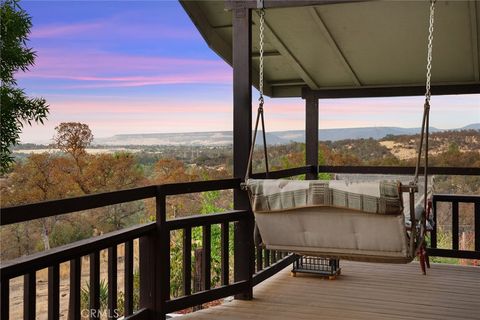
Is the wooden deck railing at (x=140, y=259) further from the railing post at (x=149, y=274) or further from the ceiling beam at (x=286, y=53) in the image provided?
the ceiling beam at (x=286, y=53)

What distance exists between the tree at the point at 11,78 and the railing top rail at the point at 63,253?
8051 mm

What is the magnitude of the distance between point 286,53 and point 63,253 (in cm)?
344

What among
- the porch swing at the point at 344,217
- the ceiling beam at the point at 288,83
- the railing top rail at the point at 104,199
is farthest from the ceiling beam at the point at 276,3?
the ceiling beam at the point at 288,83

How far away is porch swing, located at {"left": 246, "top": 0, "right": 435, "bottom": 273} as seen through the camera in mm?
2932

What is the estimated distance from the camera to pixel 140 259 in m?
3.36

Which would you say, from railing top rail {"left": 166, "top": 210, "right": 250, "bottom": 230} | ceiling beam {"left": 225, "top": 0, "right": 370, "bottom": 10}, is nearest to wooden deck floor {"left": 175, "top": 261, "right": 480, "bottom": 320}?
railing top rail {"left": 166, "top": 210, "right": 250, "bottom": 230}

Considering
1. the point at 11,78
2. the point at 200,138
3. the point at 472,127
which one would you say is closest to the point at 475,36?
the point at 472,127

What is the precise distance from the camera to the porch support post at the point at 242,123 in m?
3.95

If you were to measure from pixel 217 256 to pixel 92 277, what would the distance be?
7.74 m

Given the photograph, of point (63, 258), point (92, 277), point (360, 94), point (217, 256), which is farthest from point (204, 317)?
point (217, 256)

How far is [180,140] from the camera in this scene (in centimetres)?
1714

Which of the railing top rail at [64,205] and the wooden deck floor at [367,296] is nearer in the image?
the railing top rail at [64,205]

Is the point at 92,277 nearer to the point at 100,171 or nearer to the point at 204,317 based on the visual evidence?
the point at 204,317

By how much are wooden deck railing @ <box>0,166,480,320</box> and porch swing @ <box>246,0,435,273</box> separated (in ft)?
1.86
